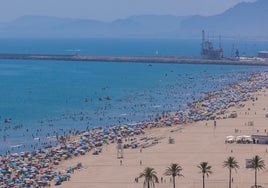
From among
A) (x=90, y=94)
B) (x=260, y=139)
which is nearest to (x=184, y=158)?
(x=260, y=139)

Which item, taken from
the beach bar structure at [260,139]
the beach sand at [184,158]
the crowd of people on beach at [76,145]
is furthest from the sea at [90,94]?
the beach bar structure at [260,139]

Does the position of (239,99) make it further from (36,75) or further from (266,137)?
(36,75)

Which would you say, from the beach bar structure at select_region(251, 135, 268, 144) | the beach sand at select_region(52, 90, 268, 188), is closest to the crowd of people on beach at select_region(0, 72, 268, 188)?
the beach sand at select_region(52, 90, 268, 188)

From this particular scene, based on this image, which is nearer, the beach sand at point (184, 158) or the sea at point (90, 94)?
the beach sand at point (184, 158)

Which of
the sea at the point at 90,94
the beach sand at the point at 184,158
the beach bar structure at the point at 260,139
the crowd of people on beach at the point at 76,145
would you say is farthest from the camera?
the sea at the point at 90,94

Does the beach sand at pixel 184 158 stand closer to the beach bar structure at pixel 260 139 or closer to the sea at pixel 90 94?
the beach bar structure at pixel 260 139

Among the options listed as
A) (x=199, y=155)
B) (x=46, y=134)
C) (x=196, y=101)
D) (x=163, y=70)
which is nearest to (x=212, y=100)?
(x=196, y=101)

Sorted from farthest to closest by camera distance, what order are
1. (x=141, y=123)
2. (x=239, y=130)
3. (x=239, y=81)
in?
1. (x=239, y=81)
2. (x=141, y=123)
3. (x=239, y=130)
